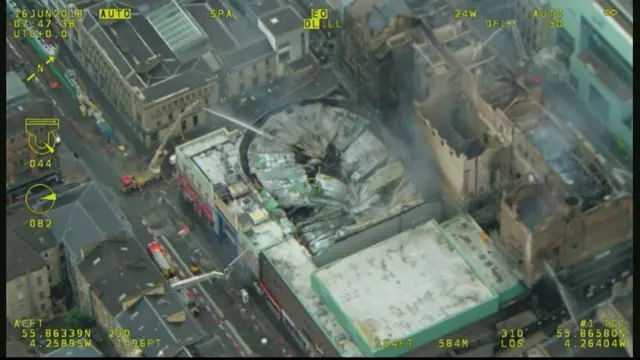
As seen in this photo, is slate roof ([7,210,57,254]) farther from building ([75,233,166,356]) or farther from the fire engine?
the fire engine

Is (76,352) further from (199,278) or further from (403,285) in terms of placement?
(403,285)

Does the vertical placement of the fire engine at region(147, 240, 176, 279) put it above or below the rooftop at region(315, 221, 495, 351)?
above

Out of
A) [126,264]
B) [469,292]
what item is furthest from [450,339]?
[126,264]

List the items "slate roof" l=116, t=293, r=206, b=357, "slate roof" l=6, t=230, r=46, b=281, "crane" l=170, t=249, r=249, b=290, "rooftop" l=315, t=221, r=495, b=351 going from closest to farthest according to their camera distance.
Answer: "slate roof" l=116, t=293, r=206, b=357 → "rooftop" l=315, t=221, r=495, b=351 → "slate roof" l=6, t=230, r=46, b=281 → "crane" l=170, t=249, r=249, b=290

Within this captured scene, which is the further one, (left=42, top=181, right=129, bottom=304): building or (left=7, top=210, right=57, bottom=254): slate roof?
(left=7, top=210, right=57, bottom=254): slate roof

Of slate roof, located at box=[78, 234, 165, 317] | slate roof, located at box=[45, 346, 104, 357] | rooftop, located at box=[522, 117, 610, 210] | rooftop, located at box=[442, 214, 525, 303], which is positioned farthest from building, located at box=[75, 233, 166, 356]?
rooftop, located at box=[522, 117, 610, 210]

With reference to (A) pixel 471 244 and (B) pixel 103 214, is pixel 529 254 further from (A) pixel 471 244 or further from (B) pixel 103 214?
(B) pixel 103 214

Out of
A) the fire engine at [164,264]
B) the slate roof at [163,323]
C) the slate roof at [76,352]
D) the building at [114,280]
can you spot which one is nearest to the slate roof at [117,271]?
the building at [114,280]

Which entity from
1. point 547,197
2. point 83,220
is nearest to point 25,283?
point 83,220
